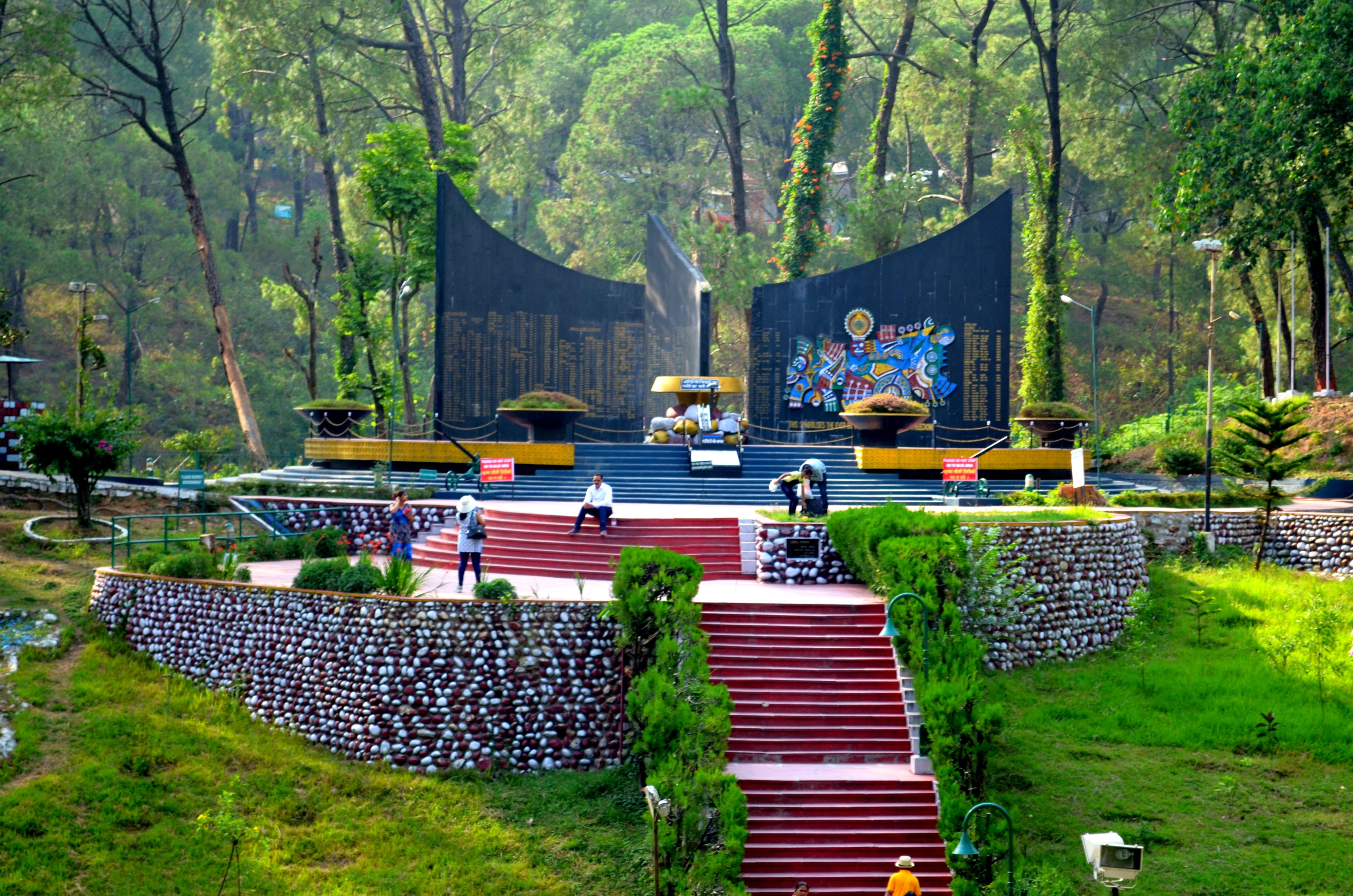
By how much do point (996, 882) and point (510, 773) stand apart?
19.1 feet

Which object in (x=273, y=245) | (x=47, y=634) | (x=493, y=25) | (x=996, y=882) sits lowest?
(x=996, y=882)

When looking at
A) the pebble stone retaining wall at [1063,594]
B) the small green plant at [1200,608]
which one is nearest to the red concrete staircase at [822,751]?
the pebble stone retaining wall at [1063,594]

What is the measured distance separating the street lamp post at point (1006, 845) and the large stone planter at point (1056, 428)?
47.6ft

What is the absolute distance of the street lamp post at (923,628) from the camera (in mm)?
12844

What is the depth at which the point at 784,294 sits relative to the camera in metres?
29.5

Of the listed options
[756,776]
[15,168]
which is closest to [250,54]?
[15,168]

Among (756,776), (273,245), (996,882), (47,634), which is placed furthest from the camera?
(273,245)

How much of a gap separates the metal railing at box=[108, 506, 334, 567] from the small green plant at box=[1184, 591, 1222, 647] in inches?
542

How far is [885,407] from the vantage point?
2380 centimetres

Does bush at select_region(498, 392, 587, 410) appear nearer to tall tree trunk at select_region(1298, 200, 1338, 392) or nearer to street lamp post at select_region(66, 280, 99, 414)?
street lamp post at select_region(66, 280, 99, 414)

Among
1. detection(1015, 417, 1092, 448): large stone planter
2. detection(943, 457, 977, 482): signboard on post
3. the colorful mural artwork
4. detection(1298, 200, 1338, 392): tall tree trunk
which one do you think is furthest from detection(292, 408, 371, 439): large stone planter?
detection(1298, 200, 1338, 392): tall tree trunk

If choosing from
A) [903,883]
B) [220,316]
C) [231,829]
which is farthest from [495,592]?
[220,316]

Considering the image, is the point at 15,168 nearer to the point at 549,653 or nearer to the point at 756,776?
the point at 549,653

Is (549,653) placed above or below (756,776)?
above
